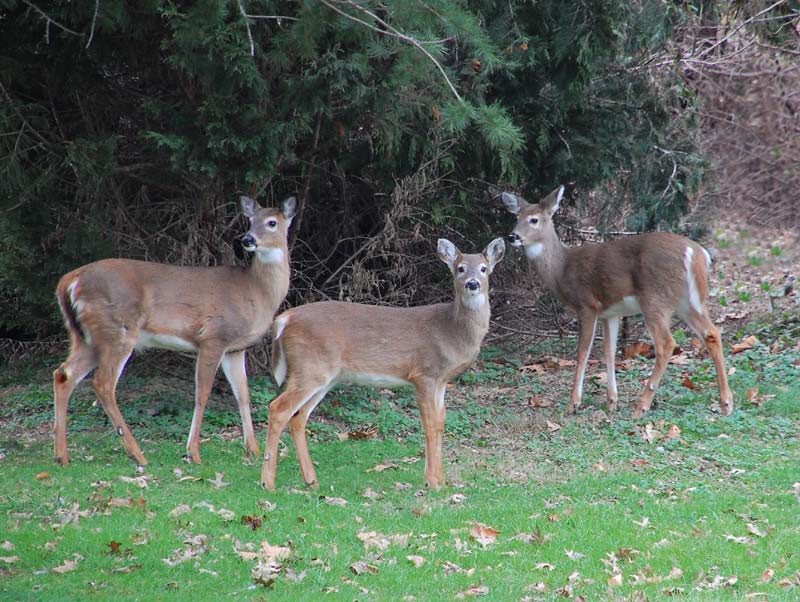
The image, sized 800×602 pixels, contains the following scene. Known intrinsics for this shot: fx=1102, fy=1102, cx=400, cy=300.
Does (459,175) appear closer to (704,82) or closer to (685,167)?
(685,167)

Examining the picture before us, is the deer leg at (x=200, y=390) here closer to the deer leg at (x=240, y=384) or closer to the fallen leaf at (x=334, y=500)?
the deer leg at (x=240, y=384)

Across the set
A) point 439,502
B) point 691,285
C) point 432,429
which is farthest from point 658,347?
point 439,502

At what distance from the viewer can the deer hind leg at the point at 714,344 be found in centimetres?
959

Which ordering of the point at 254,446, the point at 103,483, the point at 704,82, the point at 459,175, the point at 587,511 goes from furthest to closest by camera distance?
the point at 704,82 → the point at 459,175 → the point at 254,446 → the point at 103,483 → the point at 587,511

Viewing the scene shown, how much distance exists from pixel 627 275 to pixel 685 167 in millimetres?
2252

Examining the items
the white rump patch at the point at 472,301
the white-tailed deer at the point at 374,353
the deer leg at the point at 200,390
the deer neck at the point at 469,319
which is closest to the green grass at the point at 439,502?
the deer leg at the point at 200,390

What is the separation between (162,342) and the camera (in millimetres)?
8828

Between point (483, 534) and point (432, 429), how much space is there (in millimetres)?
1409

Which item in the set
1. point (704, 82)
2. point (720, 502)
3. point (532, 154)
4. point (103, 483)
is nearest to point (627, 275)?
point (532, 154)

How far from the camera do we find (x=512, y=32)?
9.60 meters

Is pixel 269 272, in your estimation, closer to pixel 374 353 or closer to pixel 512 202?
pixel 374 353

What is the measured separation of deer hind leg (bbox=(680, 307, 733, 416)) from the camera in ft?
31.5

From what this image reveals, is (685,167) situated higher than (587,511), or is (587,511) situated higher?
(685,167)

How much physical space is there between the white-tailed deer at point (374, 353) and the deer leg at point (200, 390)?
871mm
